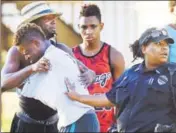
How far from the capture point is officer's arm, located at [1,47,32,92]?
595cm

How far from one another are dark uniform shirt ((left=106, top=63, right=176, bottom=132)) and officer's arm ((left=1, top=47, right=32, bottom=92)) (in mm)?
928

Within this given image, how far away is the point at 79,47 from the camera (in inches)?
272

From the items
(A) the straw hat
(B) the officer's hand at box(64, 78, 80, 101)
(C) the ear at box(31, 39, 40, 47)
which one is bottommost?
(B) the officer's hand at box(64, 78, 80, 101)

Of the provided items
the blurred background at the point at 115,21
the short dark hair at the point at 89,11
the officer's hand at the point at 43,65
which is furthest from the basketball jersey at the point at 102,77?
the blurred background at the point at 115,21

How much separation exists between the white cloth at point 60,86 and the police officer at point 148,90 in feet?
0.68

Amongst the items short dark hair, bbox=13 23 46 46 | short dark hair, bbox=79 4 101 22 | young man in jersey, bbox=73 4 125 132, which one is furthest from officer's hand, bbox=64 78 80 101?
short dark hair, bbox=79 4 101 22

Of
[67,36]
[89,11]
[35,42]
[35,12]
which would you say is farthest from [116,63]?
[67,36]

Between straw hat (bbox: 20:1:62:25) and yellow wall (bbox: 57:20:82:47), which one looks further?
yellow wall (bbox: 57:20:82:47)

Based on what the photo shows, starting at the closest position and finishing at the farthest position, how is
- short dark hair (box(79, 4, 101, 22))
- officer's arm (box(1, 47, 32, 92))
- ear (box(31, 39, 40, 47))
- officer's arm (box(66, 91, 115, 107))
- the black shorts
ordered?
officer's arm (box(66, 91, 115, 107))
ear (box(31, 39, 40, 47))
officer's arm (box(1, 47, 32, 92))
the black shorts
short dark hair (box(79, 4, 101, 22))

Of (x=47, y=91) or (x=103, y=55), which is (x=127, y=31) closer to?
(x=103, y=55)

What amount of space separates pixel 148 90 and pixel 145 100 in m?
0.07

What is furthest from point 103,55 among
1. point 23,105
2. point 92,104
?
point 92,104

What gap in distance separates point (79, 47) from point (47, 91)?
4.32 feet

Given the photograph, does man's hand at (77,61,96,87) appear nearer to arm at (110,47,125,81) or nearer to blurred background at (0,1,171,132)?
arm at (110,47,125,81)
